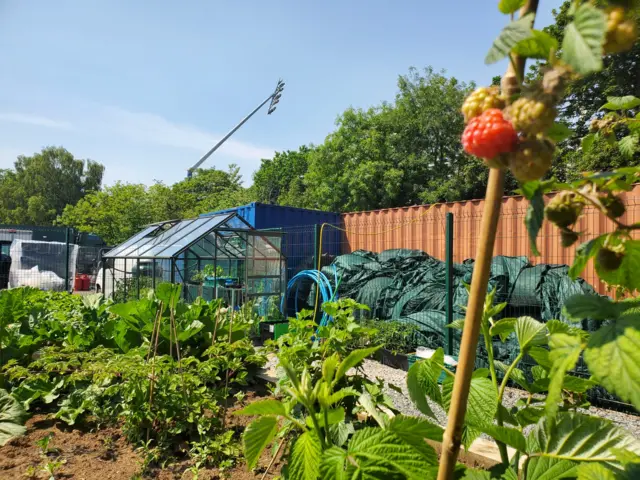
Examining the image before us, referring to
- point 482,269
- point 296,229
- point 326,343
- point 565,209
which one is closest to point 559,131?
point 565,209

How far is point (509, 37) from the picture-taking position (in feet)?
1.45

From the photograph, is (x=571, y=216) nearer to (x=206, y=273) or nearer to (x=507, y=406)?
(x=507, y=406)

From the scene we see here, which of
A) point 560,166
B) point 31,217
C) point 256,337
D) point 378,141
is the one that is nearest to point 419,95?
point 378,141

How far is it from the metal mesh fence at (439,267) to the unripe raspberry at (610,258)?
3.15 metres

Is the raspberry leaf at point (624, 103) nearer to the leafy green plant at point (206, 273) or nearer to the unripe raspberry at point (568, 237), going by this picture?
the unripe raspberry at point (568, 237)

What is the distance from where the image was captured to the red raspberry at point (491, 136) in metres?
0.45

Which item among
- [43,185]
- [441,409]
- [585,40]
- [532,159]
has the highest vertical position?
[43,185]

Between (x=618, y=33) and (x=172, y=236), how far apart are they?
10.1 metres

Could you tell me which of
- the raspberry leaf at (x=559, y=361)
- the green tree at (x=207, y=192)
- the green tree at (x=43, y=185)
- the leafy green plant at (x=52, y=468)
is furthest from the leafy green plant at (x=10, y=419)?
the green tree at (x=43, y=185)

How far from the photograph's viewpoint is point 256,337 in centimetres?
792

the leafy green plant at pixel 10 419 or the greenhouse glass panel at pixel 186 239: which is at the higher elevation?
the greenhouse glass panel at pixel 186 239

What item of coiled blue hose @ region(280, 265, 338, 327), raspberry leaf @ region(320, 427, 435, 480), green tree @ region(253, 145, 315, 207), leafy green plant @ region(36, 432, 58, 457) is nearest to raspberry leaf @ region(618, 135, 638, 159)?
raspberry leaf @ region(320, 427, 435, 480)

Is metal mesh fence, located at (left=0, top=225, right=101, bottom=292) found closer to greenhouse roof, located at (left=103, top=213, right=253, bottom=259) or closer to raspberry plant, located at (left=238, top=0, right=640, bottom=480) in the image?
greenhouse roof, located at (left=103, top=213, right=253, bottom=259)

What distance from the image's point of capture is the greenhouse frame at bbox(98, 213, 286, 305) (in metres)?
9.02
